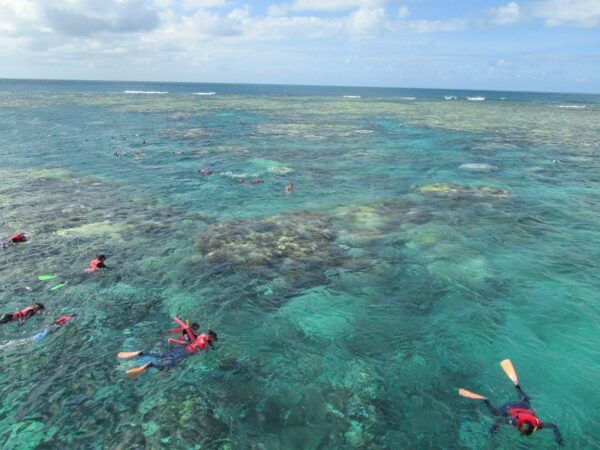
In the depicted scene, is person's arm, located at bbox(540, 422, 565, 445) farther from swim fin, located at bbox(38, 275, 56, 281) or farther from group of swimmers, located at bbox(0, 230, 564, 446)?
swim fin, located at bbox(38, 275, 56, 281)

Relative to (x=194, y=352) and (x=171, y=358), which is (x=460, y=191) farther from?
(x=171, y=358)

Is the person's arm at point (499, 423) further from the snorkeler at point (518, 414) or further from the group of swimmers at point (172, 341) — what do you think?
the group of swimmers at point (172, 341)

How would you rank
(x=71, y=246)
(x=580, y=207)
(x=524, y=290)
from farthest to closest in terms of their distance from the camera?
(x=580, y=207)
(x=71, y=246)
(x=524, y=290)

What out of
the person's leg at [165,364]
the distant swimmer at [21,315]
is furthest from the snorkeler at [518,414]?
the distant swimmer at [21,315]

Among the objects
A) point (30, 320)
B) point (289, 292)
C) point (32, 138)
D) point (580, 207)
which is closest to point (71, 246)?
point (30, 320)

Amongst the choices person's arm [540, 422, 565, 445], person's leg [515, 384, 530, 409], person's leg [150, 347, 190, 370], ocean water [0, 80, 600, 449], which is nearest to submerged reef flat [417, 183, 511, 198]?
ocean water [0, 80, 600, 449]

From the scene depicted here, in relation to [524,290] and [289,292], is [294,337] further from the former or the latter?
[524,290]

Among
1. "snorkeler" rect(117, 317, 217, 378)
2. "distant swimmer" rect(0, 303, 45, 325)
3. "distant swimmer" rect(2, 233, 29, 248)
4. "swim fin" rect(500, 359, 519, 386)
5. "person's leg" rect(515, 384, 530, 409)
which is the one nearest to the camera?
"person's leg" rect(515, 384, 530, 409)
